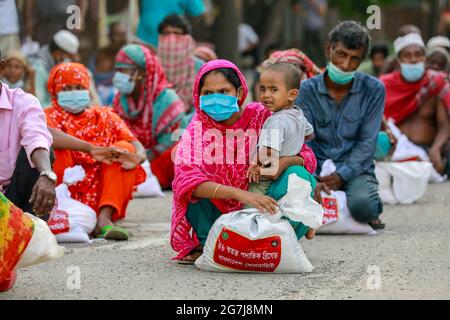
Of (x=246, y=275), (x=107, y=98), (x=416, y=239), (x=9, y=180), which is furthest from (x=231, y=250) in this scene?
(x=107, y=98)

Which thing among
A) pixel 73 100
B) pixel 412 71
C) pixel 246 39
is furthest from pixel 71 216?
pixel 246 39

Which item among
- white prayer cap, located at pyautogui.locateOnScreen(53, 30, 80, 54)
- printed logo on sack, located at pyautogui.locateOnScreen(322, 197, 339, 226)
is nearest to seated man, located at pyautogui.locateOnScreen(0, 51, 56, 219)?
printed logo on sack, located at pyautogui.locateOnScreen(322, 197, 339, 226)

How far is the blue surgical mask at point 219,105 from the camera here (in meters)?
5.73

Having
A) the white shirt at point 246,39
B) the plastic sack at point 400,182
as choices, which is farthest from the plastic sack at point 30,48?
the white shirt at point 246,39

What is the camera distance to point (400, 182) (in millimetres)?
8734

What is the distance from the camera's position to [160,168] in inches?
379

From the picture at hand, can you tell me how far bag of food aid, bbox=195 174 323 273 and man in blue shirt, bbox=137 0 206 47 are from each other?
23.8 feet

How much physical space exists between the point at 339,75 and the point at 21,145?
2.40 m

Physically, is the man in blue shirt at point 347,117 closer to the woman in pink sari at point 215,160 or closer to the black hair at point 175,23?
the woman in pink sari at point 215,160

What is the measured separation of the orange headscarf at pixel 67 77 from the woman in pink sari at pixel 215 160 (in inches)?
61.4

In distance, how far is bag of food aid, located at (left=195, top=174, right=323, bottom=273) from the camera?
5547mm

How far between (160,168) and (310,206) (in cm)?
408
